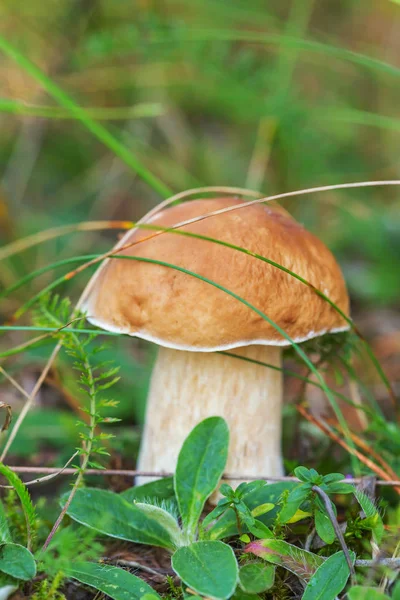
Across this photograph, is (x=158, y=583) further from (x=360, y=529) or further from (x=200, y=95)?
(x=200, y=95)

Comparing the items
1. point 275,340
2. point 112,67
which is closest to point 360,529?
point 275,340

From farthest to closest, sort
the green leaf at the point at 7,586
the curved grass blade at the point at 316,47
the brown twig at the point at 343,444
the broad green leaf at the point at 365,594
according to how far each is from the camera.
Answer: the curved grass blade at the point at 316,47
the brown twig at the point at 343,444
the green leaf at the point at 7,586
the broad green leaf at the point at 365,594

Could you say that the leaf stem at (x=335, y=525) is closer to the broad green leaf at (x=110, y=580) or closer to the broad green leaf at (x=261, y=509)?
the broad green leaf at (x=261, y=509)

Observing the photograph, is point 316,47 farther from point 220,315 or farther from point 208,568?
point 208,568

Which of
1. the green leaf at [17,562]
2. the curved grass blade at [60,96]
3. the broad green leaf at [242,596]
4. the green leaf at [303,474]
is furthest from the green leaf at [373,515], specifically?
the curved grass blade at [60,96]

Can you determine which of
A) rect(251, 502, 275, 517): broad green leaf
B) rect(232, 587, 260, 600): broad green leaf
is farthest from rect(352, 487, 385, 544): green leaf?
rect(232, 587, 260, 600): broad green leaf

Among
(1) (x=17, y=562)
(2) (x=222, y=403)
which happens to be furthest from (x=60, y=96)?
(1) (x=17, y=562)

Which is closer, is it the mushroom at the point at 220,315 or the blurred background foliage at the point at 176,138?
the mushroom at the point at 220,315
